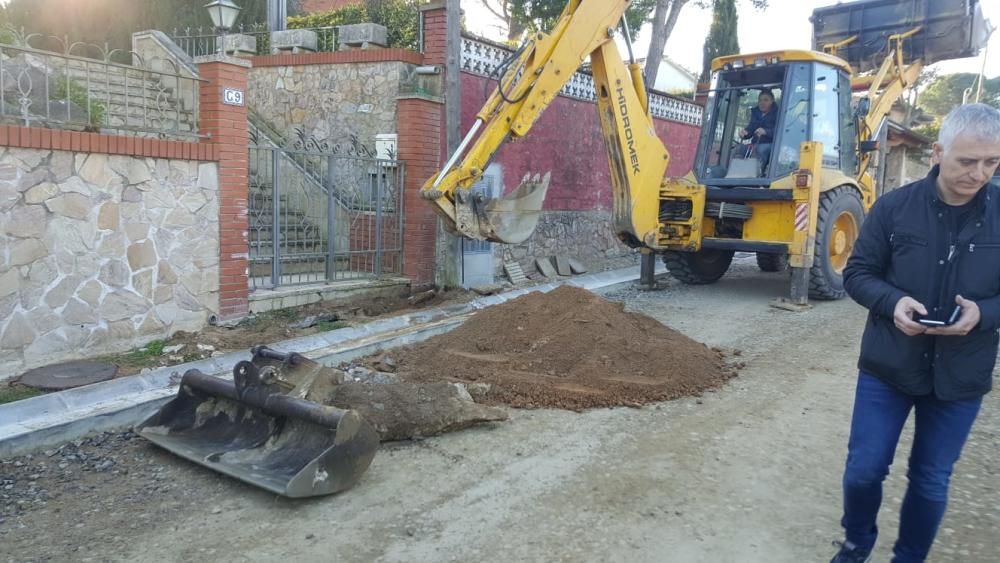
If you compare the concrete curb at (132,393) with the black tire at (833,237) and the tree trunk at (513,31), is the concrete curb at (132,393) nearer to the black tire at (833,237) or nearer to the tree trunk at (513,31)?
the black tire at (833,237)

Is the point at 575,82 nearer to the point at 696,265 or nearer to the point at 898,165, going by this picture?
the point at 696,265

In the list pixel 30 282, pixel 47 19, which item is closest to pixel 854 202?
pixel 30 282

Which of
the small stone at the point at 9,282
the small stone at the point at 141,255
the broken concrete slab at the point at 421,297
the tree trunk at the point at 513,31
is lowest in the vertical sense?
the broken concrete slab at the point at 421,297

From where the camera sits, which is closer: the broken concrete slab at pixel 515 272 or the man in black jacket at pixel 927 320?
the man in black jacket at pixel 927 320

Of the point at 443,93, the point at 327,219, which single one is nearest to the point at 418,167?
the point at 443,93

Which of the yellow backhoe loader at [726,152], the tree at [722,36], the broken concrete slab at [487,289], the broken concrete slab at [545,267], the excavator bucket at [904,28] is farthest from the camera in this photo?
the tree at [722,36]

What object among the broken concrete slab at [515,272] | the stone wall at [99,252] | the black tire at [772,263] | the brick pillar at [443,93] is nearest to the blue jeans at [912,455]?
the stone wall at [99,252]

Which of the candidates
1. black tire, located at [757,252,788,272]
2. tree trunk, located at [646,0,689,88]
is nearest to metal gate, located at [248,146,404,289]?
black tire, located at [757,252,788,272]

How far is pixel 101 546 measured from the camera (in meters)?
3.46

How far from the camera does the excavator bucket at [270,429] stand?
3.84 meters

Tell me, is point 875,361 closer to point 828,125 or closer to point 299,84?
point 828,125

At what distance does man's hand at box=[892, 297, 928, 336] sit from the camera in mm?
2645

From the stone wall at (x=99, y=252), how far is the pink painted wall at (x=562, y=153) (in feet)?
13.4

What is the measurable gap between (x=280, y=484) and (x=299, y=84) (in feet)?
25.9
